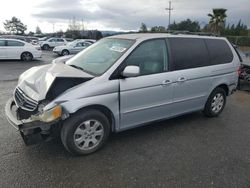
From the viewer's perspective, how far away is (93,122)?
3.52 meters

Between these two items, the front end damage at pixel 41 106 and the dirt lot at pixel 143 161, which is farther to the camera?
the front end damage at pixel 41 106

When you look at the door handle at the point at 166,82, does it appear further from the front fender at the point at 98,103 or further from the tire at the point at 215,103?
the tire at the point at 215,103

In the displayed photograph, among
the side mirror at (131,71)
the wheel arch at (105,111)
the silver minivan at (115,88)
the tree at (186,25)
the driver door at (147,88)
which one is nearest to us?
the silver minivan at (115,88)

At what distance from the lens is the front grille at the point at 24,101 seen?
11.0 ft

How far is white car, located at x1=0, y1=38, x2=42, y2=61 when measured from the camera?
14.5m

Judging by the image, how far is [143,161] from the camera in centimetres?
346

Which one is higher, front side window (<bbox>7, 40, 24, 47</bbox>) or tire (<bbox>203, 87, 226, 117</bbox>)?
front side window (<bbox>7, 40, 24, 47</bbox>)

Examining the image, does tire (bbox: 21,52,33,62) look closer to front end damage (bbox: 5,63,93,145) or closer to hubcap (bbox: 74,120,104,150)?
front end damage (bbox: 5,63,93,145)

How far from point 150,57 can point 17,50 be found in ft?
42.6

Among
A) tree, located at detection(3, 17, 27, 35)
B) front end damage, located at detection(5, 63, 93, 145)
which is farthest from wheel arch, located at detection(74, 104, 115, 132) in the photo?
tree, located at detection(3, 17, 27, 35)

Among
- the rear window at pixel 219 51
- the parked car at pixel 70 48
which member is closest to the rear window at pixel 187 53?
the rear window at pixel 219 51

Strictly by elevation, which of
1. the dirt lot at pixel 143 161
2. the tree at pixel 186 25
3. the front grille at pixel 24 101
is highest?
the tree at pixel 186 25

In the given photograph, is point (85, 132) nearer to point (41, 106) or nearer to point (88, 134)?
point (88, 134)

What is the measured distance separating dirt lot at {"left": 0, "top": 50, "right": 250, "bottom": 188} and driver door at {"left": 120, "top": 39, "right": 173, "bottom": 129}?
1.46ft
